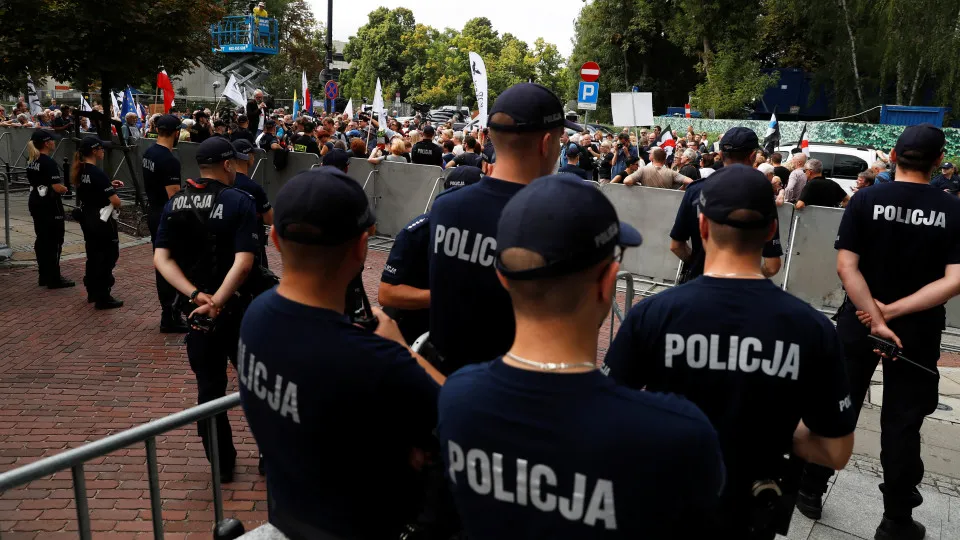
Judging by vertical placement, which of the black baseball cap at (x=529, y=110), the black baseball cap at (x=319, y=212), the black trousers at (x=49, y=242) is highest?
the black baseball cap at (x=529, y=110)

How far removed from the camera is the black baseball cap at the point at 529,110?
109 inches

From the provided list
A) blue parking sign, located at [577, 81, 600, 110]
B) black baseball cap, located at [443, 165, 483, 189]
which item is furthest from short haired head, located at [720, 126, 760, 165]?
blue parking sign, located at [577, 81, 600, 110]

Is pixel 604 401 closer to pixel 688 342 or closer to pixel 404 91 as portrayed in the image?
pixel 688 342

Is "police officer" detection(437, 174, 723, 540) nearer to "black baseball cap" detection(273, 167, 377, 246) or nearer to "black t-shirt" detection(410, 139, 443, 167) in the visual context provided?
"black baseball cap" detection(273, 167, 377, 246)

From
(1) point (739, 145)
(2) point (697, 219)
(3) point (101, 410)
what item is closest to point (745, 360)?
(2) point (697, 219)

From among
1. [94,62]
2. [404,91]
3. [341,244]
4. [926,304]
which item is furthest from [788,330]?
[404,91]

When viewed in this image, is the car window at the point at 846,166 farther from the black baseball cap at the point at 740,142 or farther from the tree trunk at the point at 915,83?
the tree trunk at the point at 915,83

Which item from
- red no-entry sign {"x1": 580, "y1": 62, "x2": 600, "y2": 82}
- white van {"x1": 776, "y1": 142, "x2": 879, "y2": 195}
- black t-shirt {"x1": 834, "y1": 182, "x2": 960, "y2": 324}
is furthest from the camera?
white van {"x1": 776, "y1": 142, "x2": 879, "y2": 195}

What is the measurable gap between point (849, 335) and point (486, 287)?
101 inches

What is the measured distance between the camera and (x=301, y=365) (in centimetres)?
189

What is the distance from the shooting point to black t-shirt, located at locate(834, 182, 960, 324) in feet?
12.7

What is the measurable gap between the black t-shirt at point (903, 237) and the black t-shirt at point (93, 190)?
25.6 ft

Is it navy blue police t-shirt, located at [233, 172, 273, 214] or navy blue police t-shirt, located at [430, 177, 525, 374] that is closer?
navy blue police t-shirt, located at [430, 177, 525, 374]

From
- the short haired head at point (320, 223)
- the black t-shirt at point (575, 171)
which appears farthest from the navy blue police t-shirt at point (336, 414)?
the black t-shirt at point (575, 171)
